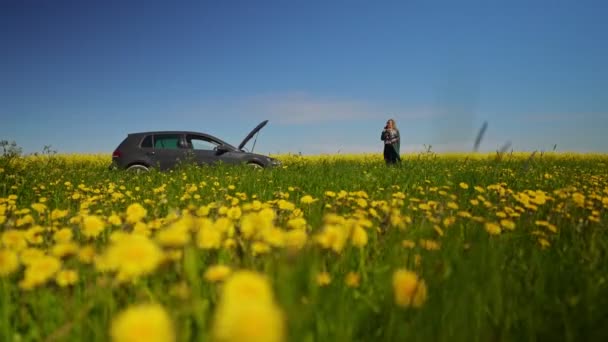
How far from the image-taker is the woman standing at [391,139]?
13634 millimetres

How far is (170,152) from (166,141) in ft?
Result: 1.33

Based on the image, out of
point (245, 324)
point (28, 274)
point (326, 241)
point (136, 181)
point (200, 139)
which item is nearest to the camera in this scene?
point (245, 324)

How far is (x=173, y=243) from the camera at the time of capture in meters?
1.19

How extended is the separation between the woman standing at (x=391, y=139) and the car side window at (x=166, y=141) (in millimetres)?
7149

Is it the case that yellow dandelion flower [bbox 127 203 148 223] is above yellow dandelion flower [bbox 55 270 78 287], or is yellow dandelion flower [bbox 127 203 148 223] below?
above

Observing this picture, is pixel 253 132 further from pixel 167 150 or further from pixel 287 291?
pixel 287 291

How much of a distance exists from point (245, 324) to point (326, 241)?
1.05m

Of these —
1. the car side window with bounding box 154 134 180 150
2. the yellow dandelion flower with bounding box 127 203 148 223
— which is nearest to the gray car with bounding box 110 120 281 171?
the car side window with bounding box 154 134 180 150

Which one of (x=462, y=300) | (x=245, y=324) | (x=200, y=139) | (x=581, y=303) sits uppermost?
(x=200, y=139)

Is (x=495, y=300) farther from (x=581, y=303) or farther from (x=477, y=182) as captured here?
(x=477, y=182)

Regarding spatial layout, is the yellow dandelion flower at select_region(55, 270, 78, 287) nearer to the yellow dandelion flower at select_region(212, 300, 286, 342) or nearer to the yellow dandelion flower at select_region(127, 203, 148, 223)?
the yellow dandelion flower at select_region(127, 203, 148, 223)

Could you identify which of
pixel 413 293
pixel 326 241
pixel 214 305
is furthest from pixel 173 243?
pixel 413 293

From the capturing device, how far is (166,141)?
1116cm

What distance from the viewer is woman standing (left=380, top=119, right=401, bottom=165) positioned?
13.6 meters
